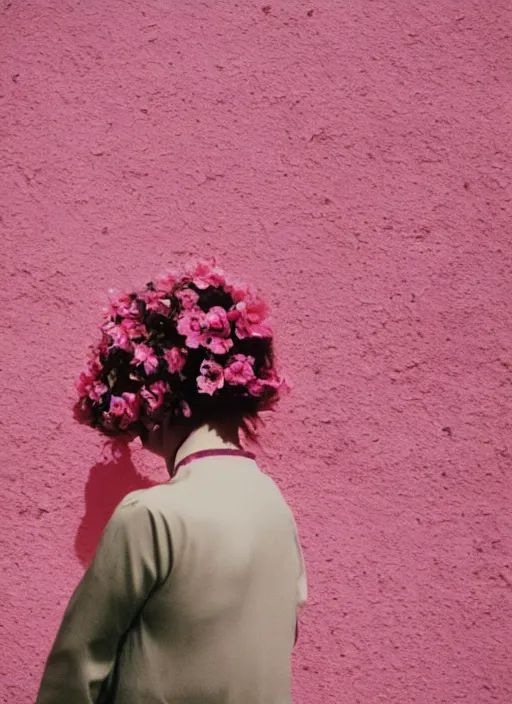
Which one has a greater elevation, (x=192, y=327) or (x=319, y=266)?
(x=192, y=327)

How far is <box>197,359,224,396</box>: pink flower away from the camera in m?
1.56

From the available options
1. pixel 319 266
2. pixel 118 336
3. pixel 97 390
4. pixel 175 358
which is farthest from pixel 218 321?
pixel 319 266

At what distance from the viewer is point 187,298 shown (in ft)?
5.35

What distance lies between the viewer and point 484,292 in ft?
7.61

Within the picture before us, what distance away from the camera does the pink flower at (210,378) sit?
1562 millimetres

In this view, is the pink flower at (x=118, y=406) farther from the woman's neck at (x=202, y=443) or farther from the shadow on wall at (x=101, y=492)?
Result: the shadow on wall at (x=101, y=492)

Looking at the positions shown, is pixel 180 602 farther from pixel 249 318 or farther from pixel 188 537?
pixel 249 318

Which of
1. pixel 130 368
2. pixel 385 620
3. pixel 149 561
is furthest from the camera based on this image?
pixel 385 620

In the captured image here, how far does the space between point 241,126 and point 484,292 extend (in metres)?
0.97

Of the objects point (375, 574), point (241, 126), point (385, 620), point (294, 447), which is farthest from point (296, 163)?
point (385, 620)

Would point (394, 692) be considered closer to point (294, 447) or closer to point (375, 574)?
point (375, 574)

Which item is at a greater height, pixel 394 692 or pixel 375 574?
pixel 375 574

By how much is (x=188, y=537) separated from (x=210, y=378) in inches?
13.9

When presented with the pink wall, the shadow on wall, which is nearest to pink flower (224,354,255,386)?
the pink wall
